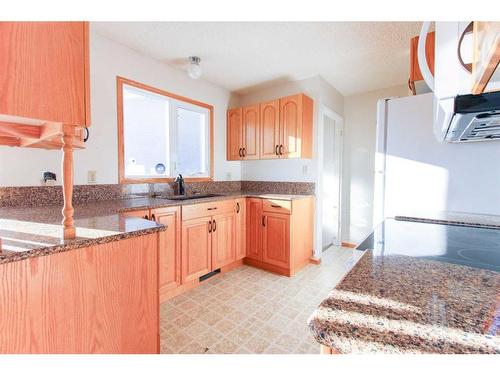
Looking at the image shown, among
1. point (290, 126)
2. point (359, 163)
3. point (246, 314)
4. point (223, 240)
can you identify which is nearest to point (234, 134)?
point (290, 126)

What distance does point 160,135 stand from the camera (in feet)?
8.52

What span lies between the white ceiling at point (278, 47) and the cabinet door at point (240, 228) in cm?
154

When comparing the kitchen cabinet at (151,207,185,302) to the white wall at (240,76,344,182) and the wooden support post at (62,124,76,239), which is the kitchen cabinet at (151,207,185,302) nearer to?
the wooden support post at (62,124,76,239)

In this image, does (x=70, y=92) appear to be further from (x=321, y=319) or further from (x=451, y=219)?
(x=451, y=219)

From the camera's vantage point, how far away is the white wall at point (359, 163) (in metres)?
3.40

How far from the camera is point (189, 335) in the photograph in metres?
1.62

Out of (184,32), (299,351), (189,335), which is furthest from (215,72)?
(299,351)

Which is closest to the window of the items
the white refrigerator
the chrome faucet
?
the chrome faucet

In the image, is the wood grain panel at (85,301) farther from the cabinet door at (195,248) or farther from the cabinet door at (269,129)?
the cabinet door at (269,129)

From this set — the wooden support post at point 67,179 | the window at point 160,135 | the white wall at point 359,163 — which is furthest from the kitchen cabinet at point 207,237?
the white wall at point 359,163

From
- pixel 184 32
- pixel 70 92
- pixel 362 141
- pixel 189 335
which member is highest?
pixel 184 32

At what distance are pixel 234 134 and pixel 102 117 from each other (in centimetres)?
160
